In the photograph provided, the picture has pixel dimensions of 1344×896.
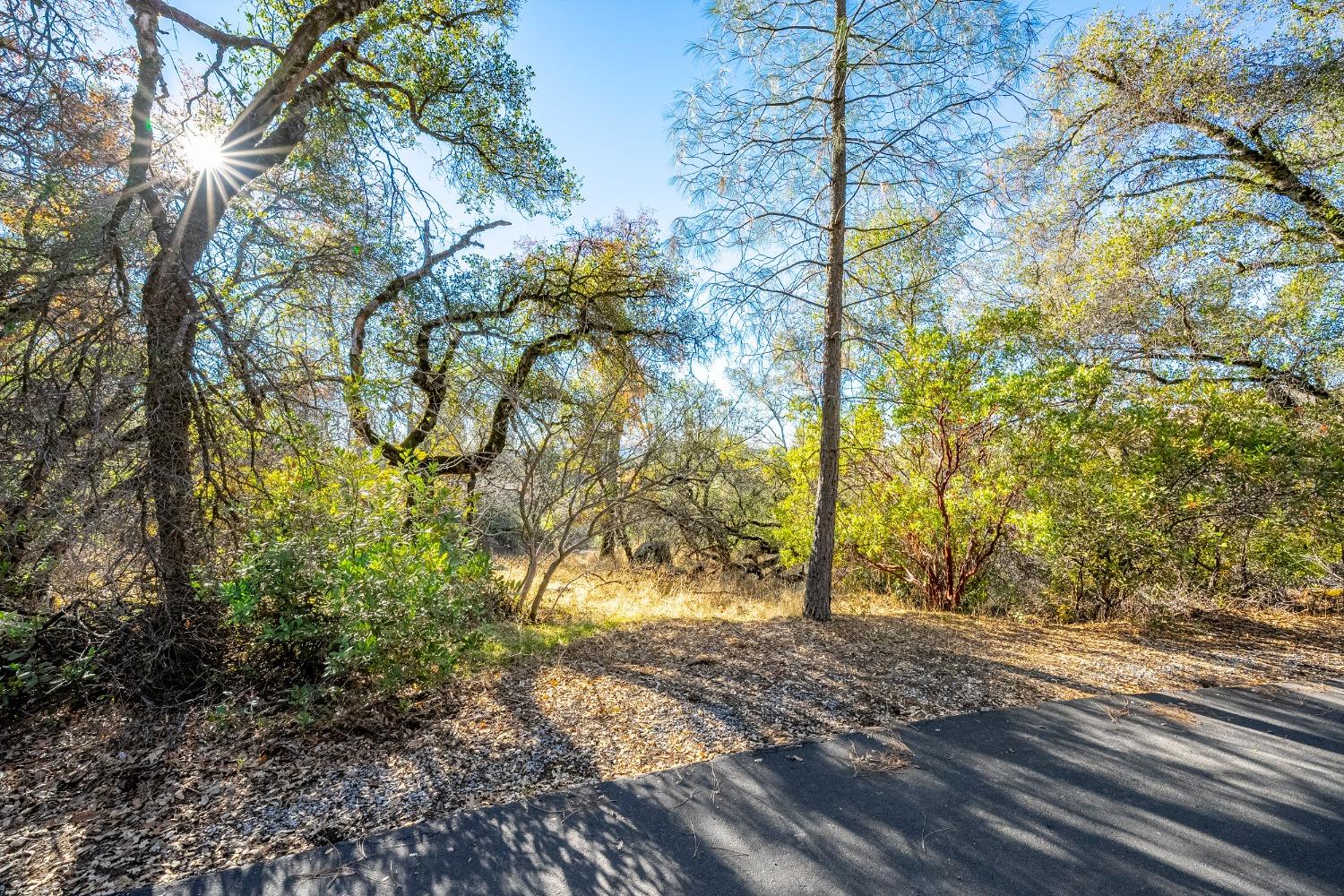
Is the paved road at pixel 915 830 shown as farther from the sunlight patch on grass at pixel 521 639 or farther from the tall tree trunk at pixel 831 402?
the tall tree trunk at pixel 831 402

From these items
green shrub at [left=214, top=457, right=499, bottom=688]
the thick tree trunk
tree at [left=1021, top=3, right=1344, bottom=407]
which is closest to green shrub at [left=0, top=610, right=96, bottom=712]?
the thick tree trunk

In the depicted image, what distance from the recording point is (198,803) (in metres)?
2.49

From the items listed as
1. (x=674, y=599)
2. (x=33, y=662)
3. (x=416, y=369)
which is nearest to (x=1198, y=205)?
(x=674, y=599)

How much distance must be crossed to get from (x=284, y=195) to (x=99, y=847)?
4659 mm

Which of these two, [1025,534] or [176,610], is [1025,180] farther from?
[176,610]

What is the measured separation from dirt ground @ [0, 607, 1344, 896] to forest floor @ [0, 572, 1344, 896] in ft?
0.04

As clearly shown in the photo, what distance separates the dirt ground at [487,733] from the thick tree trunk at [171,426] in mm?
896

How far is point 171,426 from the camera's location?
11.5ft

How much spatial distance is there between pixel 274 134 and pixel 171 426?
2759 mm

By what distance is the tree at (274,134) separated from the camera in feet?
11.5

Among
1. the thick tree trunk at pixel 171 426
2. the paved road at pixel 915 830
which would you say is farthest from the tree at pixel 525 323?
the paved road at pixel 915 830

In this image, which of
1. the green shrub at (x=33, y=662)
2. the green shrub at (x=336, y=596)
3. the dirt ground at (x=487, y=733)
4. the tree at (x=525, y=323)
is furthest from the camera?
the tree at (x=525, y=323)

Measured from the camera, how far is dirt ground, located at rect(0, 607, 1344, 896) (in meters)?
2.31

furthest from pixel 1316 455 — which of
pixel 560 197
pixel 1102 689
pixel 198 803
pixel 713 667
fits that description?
pixel 198 803
